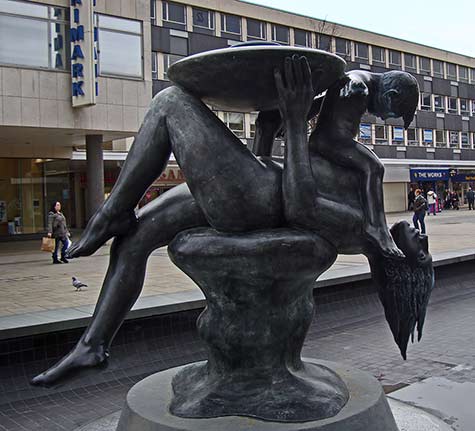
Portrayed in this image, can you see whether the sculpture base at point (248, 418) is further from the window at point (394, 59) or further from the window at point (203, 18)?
the window at point (394, 59)

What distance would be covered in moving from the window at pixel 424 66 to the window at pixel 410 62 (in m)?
0.79

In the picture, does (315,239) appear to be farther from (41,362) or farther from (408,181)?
(408,181)

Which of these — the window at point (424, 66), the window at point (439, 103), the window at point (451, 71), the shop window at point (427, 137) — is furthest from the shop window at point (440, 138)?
the window at point (451, 71)

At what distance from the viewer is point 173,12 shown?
3653 cm

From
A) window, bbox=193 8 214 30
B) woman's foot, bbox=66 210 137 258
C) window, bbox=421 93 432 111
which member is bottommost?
woman's foot, bbox=66 210 137 258

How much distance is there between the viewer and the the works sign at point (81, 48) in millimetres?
18266

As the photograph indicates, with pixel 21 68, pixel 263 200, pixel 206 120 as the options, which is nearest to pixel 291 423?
pixel 263 200

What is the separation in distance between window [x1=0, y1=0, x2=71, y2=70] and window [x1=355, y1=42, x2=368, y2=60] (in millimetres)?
30211

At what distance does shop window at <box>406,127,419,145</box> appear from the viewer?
46.9m

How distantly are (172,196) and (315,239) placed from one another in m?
0.95

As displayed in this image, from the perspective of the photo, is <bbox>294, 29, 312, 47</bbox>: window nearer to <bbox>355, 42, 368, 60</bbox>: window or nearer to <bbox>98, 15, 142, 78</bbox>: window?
<bbox>355, 42, 368, 60</bbox>: window

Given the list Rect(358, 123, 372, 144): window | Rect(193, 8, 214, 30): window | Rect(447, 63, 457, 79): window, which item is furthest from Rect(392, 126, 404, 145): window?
Rect(193, 8, 214, 30): window

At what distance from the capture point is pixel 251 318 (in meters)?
3.51

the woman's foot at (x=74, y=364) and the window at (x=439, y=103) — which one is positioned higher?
the window at (x=439, y=103)
